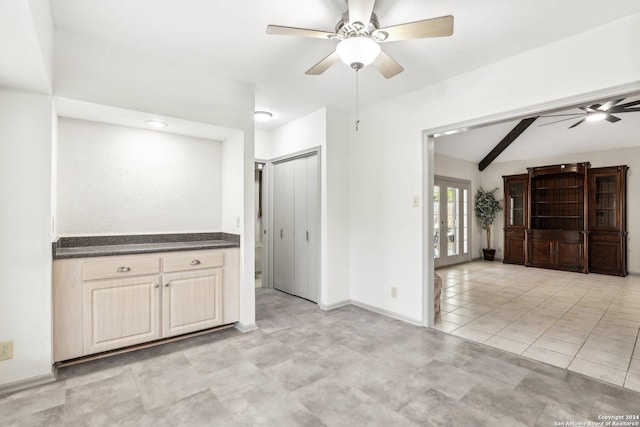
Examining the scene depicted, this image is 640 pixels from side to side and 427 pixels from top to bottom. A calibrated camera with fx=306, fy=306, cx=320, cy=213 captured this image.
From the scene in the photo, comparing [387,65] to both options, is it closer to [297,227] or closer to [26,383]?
[297,227]

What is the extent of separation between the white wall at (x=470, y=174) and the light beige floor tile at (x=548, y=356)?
4.76 m

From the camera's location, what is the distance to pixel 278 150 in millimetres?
4797

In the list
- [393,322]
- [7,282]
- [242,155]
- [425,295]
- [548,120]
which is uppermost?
[548,120]

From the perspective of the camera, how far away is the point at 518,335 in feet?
10.2

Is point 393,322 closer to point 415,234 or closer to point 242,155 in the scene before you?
point 415,234

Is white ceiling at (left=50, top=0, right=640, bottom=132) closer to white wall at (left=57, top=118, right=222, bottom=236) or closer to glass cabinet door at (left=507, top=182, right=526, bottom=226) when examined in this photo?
white wall at (left=57, top=118, right=222, bottom=236)

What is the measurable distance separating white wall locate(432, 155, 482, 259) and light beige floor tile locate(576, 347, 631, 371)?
15.6 ft

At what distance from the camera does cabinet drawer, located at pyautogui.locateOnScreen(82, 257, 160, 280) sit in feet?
8.04

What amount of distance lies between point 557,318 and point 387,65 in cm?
354

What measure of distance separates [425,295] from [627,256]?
18.7 feet

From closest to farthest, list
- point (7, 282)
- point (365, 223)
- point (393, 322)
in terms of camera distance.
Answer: point (7, 282), point (393, 322), point (365, 223)

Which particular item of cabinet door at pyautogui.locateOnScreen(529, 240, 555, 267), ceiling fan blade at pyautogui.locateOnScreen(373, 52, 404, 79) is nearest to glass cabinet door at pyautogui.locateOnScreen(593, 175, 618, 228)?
cabinet door at pyautogui.locateOnScreen(529, 240, 555, 267)

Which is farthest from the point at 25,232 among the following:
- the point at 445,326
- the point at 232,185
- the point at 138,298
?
the point at 445,326

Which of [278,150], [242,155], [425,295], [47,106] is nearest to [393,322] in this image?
[425,295]
